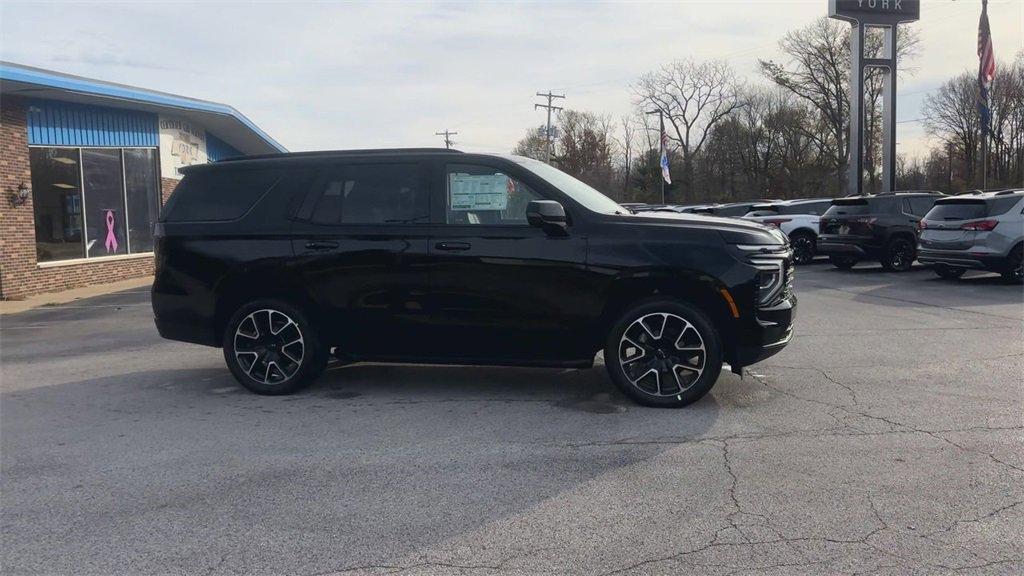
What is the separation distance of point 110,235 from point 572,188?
1622 cm

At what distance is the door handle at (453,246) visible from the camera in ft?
20.3

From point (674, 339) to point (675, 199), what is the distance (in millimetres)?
59880

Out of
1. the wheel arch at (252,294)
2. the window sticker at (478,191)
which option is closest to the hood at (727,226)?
the window sticker at (478,191)

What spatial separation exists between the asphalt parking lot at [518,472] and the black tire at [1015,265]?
6691 mm

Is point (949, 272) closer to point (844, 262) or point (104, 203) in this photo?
point (844, 262)

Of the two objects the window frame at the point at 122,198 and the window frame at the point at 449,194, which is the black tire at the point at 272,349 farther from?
the window frame at the point at 122,198

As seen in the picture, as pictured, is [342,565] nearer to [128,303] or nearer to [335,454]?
[335,454]

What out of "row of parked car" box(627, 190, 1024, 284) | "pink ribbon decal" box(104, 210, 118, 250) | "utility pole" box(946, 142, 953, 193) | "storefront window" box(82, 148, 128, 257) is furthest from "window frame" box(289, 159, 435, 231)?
"utility pole" box(946, 142, 953, 193)

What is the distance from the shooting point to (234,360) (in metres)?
6.71

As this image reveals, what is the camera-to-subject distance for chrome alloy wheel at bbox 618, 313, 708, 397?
19.4ft

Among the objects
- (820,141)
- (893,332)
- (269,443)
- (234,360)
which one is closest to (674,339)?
(269,443)

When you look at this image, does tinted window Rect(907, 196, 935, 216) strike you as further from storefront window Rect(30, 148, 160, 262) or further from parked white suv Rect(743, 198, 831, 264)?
storefront window Rect(30, 148, 160, 262)

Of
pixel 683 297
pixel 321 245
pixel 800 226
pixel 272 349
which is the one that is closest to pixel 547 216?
pixel 683 297

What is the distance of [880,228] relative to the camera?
16938 mm
